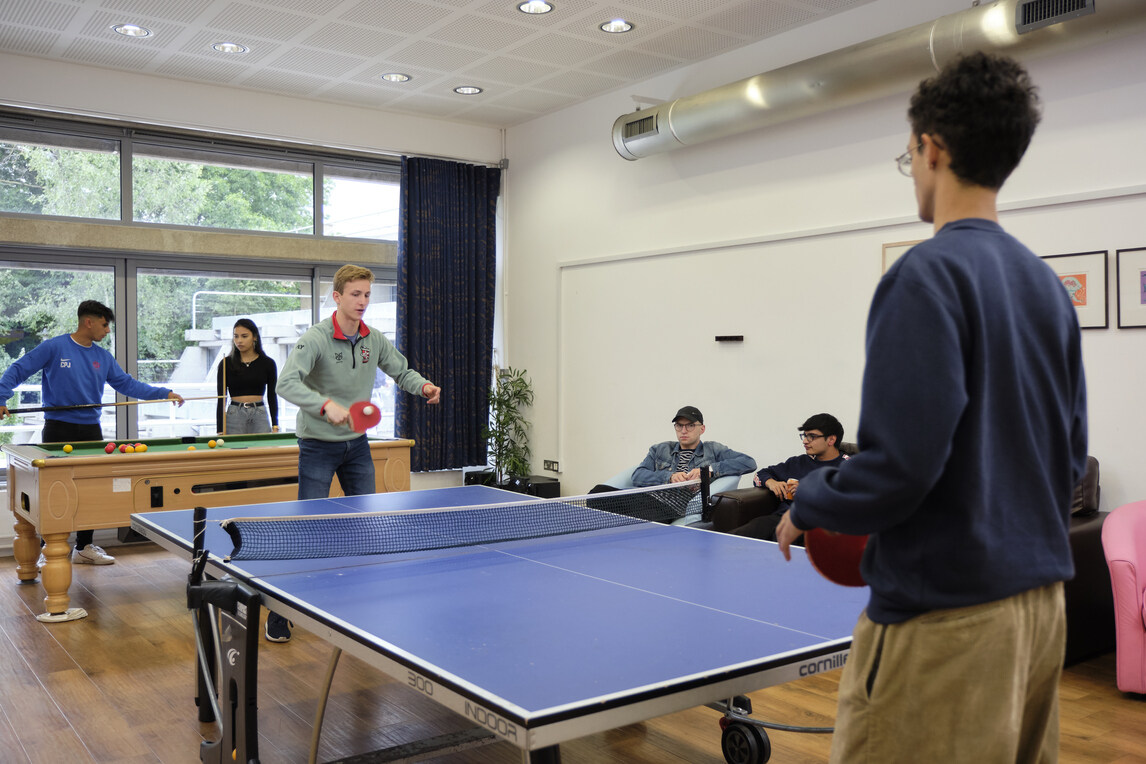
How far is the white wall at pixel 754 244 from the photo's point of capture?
4285 mm

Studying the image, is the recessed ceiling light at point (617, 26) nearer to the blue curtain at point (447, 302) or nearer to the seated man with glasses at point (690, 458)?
the seated man with glasses at point (690, 458)

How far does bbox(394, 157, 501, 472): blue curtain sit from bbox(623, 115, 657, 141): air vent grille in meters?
2.07

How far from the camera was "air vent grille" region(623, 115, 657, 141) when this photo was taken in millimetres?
6125

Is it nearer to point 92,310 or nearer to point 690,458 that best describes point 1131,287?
point 690,458

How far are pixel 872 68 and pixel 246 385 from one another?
14.9ft

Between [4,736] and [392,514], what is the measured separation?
4.77ft

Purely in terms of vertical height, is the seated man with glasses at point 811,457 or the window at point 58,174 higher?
the window at point 58,174

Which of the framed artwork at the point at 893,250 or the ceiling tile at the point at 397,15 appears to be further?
the ceiling tile at the point at 397,15

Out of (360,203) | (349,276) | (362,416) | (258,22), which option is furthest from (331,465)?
(360,203)

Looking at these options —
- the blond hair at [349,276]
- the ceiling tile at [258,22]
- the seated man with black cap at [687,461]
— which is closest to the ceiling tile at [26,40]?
the ceiling tile at [258,22]

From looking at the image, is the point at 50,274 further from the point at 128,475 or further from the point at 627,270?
the point at 627,270

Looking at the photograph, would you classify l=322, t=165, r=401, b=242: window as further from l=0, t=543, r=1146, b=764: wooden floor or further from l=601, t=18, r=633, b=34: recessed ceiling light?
l=0, t=543, r=1146, b=764: wooden floor

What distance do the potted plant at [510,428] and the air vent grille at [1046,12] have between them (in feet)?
15.5

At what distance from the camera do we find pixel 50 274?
21.4ft
